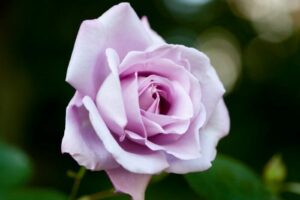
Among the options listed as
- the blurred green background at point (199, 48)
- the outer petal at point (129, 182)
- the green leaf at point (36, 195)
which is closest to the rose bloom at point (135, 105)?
the outer petal at point (129, 182)

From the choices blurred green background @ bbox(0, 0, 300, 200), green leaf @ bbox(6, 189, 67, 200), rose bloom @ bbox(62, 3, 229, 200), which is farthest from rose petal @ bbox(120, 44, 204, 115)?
blurred green background @ bbox(0, 0, 300, 200)

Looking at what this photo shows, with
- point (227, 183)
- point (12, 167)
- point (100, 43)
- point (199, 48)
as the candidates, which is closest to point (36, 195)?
point (12, 167)

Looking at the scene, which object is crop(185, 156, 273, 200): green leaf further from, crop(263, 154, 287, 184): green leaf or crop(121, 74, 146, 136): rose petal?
crop(121, 74, 146, 136): rose petal

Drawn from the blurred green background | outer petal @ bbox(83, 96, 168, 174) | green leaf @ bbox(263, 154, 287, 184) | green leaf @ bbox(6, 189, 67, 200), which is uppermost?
outer petal @ bbox(83, 96, 168, 174)

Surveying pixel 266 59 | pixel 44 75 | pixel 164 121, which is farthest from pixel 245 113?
pixel 164 121

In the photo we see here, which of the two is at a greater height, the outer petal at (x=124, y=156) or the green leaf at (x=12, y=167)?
the outer petal at (x=124, y=156)

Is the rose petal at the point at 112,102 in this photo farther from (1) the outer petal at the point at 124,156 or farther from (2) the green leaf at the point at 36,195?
(2) the green leaf at the point at 36,195

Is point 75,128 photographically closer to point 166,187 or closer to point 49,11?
point 166,187
